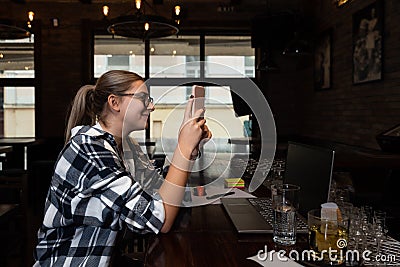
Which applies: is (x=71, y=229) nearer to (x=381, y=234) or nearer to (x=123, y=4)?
(x=381, y=234)

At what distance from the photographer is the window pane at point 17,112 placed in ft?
24.3

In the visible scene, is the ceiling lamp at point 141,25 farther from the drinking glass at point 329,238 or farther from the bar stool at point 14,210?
the drinking glass at point 329,238

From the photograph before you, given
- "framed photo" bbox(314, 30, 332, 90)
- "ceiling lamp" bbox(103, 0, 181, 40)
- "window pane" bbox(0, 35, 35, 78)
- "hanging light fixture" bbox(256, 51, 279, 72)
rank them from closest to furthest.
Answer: "ceiling lamp" bbox(103, 0, 181, 40)
"hanging light fixture" bbox(256, 51, 279, 72)
"framed photo" bbox(314, 30, 332, 90)
"window pane" bbox(0, 35, 35, 78)

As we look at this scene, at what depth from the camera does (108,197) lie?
1262 millimetres

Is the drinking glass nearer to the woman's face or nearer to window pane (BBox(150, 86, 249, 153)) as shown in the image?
window pane (BBox(150, 86, 249, 153))

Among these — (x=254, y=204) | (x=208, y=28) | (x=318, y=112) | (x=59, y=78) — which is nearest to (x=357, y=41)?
(x=318, y=112)

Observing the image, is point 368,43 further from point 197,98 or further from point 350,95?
point 197,98

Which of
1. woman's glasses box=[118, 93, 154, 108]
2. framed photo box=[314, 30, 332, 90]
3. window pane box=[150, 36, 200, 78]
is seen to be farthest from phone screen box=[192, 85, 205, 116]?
window pane box=[150, 36, 200, 78]

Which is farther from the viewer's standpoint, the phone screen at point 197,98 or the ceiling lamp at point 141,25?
the ceiling lamp at point 141,25

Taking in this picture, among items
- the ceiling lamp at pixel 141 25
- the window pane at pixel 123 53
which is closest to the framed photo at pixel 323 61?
the ceiling lamp at pixel 141 25

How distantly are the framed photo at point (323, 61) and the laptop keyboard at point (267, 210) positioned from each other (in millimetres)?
4336

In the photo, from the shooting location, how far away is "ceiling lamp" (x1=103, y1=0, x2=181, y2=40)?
163 inches

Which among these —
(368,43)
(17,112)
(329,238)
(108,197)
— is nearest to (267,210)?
(329,238)

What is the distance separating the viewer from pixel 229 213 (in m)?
1.63
